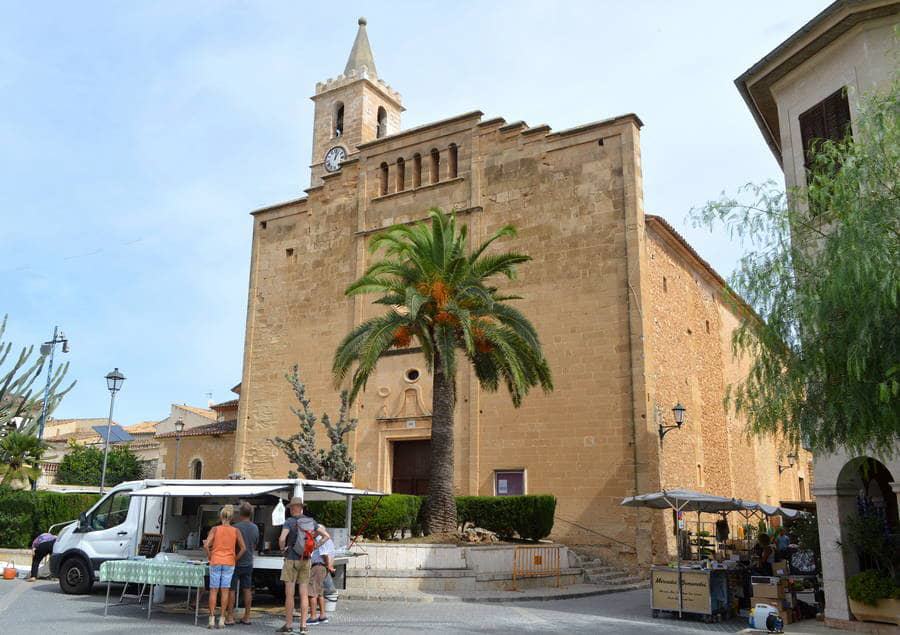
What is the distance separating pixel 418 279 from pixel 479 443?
591cm

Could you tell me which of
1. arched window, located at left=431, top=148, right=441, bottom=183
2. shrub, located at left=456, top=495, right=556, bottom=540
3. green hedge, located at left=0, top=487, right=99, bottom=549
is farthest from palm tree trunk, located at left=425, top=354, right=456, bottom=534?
green hedge, located at left=0, top=487, right=99, bottom=549

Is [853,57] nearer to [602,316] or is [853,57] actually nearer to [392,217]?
[602,316]

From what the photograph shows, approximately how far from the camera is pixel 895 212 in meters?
7.60

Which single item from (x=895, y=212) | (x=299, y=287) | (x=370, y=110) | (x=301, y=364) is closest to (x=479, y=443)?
(x=301, y=364)

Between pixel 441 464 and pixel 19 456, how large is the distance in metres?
13.6

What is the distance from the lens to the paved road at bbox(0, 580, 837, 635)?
9.45 metres

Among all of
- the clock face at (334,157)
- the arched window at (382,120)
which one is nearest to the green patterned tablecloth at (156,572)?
the clock face at (334,157)

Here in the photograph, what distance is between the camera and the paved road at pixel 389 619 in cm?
945

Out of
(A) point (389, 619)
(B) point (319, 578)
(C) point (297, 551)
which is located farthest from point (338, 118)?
(C) point (297, 551)

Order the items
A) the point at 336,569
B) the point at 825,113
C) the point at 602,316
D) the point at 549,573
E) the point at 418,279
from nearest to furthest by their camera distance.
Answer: the point at 336,569, the point at 825,113, the point at 549,573, the point at 418,279, the point at 602,316

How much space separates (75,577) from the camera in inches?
504

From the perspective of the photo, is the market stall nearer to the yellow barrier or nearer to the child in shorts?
the yellow barrier

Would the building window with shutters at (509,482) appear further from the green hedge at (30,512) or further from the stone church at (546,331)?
the green hedge at (30,512)

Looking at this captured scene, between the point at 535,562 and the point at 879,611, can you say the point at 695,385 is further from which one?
the point at 879,611
